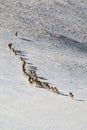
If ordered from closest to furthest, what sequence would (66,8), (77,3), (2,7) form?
(2,7) < (66,8) < (77,3)

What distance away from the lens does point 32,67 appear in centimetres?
2466

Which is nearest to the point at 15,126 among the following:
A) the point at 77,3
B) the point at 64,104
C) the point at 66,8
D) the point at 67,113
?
the point at 67,113

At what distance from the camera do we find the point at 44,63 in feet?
86.7

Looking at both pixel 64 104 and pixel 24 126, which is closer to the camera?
pixel 24 126

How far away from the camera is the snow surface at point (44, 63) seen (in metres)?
14.0

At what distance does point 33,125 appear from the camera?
512 inches

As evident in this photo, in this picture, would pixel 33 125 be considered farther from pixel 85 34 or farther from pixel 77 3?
pixel 77 3

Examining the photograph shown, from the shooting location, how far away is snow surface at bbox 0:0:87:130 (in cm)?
1396

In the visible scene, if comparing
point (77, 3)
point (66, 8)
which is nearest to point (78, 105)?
point (66, 8)

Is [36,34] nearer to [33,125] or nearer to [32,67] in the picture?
[32,67]

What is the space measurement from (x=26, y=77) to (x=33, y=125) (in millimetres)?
7862

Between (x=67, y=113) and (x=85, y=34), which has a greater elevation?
(x=67, y=113)

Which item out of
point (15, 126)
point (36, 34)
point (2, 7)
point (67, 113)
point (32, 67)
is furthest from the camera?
point (2, 7)

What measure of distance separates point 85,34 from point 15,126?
30.2m
